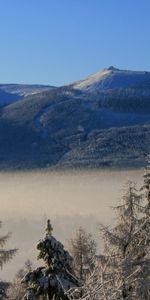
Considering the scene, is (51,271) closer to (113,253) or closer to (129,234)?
(113,253)

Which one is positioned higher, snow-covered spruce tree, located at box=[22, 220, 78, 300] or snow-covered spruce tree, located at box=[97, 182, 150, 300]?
snow-covered spruce tree, located at box=[97, 182, 150, 300]

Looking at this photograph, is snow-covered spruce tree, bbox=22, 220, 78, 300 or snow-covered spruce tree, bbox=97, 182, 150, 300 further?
snow-covered spruce tree, bbox=97, 182, 150, 300

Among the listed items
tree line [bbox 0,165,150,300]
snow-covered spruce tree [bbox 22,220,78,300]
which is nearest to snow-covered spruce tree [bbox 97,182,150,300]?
tree line [bbox 0,165,150,300]

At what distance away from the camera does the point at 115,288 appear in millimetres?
10625

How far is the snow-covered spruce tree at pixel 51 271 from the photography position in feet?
67.0

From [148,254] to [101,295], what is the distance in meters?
11.9

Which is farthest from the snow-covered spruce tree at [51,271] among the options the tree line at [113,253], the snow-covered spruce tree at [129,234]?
the snow-covered spruce tree at [129,234]

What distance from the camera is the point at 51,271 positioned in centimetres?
2064

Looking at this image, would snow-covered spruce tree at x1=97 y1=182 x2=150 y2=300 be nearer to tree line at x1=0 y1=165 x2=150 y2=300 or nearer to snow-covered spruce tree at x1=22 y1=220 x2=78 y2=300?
tree line at x1=0 y1=165 x2=150 y2=300

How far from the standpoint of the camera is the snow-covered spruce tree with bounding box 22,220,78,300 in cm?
2042

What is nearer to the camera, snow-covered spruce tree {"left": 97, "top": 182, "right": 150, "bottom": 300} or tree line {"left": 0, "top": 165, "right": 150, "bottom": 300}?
tree line {"left": 0, "top": 165, "right": 150, "bottom": 300}

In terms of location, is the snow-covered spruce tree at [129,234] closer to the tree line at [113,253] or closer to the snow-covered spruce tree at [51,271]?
the tree line at [113,253]

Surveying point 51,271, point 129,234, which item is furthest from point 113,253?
point 51,271

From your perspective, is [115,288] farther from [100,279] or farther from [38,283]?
[38,283]
